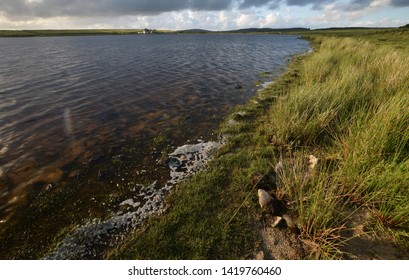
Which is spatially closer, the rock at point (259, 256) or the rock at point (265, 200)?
the rock at point (259, 256)

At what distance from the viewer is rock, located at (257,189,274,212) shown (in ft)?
15.9

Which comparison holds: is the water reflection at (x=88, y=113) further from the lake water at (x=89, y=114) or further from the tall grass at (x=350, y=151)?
the tall grass at (x=350, y=151)

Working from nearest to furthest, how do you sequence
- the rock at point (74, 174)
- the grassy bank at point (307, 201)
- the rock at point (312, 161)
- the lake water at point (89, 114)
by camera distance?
the grassy bank at point (307, 201), the rock at point (312, 161), the rock at point (74, 174), the lake water at point (89, 114)

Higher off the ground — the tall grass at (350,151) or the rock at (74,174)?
the tall grass at (350,151)

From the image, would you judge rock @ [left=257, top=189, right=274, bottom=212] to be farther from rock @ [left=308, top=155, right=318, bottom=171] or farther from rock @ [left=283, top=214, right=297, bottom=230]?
rock @ [left=308, top=155, right=318, bottom=171]

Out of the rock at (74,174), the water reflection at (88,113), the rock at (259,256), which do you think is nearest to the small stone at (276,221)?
the rock at (259,256)

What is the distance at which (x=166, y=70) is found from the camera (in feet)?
75.0

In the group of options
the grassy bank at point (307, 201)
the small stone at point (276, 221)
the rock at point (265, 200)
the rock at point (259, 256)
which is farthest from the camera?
the rock at point (265, 200)

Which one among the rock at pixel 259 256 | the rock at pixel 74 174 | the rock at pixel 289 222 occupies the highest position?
the rock at pixel 289 222

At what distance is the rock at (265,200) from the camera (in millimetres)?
4849

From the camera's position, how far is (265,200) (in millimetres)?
4926

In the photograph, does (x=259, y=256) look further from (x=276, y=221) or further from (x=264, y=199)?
(x=264, y=199)

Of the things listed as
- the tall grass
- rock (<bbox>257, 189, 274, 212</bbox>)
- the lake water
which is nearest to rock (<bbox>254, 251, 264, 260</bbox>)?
the tall grass
